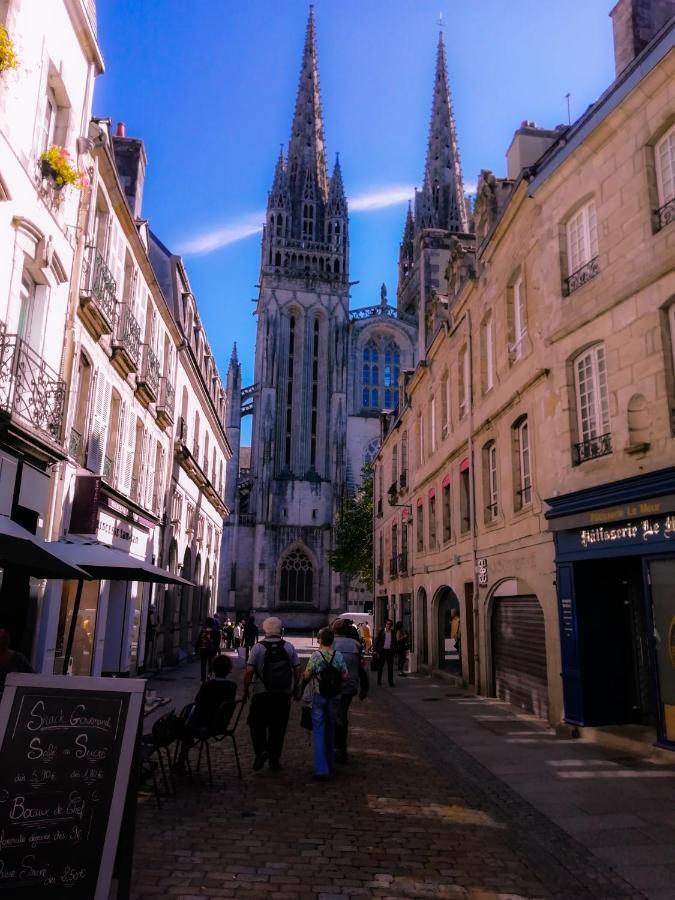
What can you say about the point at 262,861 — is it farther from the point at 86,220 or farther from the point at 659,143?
the point at 86,220

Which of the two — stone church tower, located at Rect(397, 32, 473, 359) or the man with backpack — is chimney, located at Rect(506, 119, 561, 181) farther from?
stone church tower, located at Rect(397, 32, 473, 359)

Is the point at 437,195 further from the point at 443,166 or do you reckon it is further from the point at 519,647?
the point at 519,647

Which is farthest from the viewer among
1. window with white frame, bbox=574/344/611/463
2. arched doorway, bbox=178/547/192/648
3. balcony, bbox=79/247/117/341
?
arched doorway, bbox=178/547/192/648

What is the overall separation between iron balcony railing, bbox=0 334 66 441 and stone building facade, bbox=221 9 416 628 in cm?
4897

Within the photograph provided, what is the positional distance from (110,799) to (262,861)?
1.49 meters

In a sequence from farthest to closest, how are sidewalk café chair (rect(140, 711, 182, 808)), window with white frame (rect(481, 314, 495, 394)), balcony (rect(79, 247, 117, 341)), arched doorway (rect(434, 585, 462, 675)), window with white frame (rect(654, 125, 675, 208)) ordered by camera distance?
1. arched doorway (rect(434, 585, 462, 675))
2. window with white frame (rect(481, 314, 495, 394))
3. balcony (rect(79, 247, 117, 341))
4. window with white frame (rect(654, 125, 675, 208))
5. sidewalk café chair (rect(140, 711, 182, 808))

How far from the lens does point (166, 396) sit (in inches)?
771

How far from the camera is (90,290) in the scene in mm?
12023

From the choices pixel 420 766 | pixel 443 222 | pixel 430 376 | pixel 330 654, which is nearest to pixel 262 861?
pixel 330 654

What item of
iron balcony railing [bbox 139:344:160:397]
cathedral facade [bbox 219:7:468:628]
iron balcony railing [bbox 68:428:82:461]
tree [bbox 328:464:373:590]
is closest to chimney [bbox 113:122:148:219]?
iron balcony railing [bbox 139:344:160:397]

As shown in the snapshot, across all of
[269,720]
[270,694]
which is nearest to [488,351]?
[270,694]

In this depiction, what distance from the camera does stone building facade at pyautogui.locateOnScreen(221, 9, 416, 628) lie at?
59.0 meters

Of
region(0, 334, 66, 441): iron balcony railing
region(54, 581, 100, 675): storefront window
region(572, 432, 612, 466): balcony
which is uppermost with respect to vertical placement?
region(0, 334, 66, 441): iron balcony railing

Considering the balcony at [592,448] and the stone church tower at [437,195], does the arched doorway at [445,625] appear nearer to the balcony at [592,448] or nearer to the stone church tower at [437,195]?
the balcony at [592,448]
